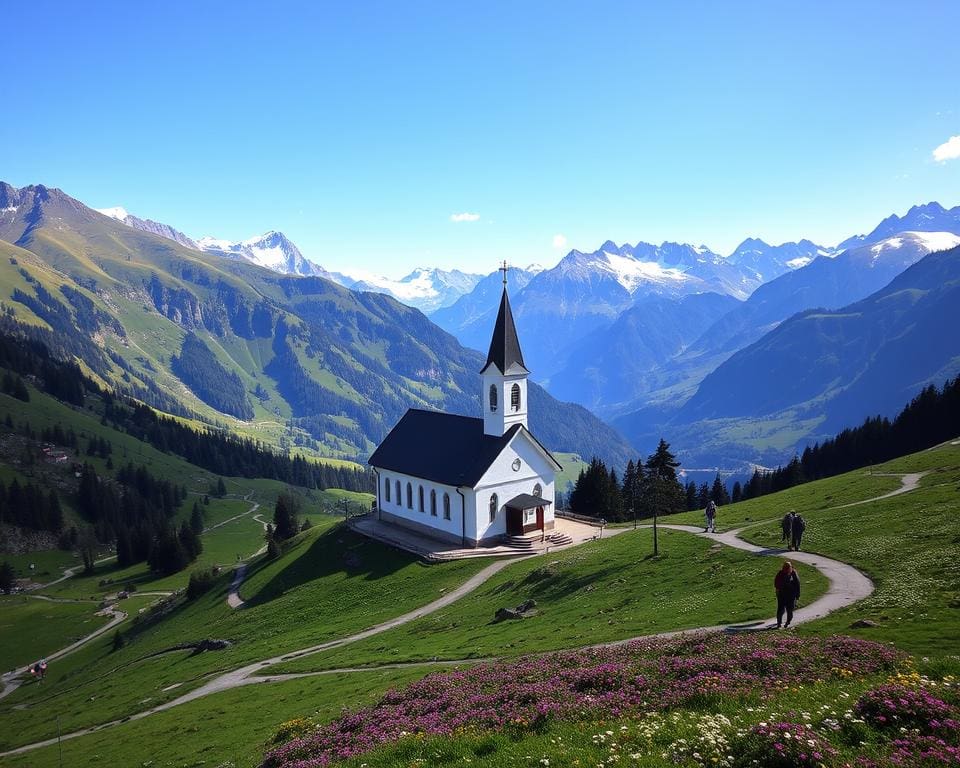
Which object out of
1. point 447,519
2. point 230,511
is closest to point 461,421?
point 447,519

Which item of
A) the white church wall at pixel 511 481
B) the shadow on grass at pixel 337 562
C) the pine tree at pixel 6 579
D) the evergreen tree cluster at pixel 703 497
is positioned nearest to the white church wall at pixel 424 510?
the white church wall at pixel 511 481

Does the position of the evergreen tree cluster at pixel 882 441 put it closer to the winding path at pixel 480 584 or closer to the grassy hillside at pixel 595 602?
the winding path at pixel 480 584

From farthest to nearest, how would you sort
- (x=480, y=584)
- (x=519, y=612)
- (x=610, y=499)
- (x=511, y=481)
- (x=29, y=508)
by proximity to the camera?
(x=29, y=508) → (x=610, y=499) → (x=511, y=481) → (x=480, y=584) → (x=519, y=612)

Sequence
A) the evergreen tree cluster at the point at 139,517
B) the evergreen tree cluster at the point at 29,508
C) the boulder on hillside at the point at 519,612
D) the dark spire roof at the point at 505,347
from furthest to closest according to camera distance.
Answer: the evergreen tree cluster at the point at 29,508 → the evergreen tree cluster at the point at 139,517 → the dark spire roof at the point at 505,347 → the boulder on hillside at the point at 519,612

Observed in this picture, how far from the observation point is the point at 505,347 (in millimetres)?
73438

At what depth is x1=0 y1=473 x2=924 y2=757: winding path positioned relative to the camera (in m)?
29.5

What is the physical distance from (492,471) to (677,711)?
52854 millimetres

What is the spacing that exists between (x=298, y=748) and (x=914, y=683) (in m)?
18.6

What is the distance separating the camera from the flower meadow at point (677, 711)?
14.0 metres

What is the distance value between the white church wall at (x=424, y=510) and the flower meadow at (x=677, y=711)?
4516cm

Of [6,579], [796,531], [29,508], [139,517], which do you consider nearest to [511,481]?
[796,531]

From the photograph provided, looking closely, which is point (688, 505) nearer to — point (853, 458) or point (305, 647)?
point (853, 458)

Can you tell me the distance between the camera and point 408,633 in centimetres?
4916

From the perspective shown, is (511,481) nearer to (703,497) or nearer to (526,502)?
(526,502)
